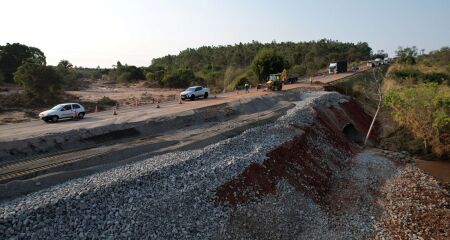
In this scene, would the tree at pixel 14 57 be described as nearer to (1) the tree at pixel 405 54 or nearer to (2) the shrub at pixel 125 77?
(2) the shrub at pixel 125 77

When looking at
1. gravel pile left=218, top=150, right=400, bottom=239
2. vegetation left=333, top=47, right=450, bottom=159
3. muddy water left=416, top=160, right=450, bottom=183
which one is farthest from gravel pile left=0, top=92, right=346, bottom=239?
vegetation left=333, top=47, right=450, bottom=159

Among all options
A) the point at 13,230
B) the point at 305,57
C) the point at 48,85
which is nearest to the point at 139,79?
the point at 305,57

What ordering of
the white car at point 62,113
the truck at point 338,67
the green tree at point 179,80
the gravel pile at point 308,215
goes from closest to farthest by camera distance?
the gravel pile at point 308,215 → the white car at point 62,113 → the green tree at point 179,80 → the truck at point 338,67

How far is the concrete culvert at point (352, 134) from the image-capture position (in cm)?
4247

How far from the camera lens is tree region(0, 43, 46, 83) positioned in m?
86.3

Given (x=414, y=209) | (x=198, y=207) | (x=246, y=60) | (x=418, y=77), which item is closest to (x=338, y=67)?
(x=418, y=77)

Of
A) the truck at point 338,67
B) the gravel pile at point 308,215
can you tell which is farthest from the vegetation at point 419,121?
the truck at point 338,67

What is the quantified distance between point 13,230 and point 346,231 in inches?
585

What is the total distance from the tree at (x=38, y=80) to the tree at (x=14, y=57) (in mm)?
34366

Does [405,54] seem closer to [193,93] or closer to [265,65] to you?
[265,65]

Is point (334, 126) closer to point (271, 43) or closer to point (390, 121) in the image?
point (390, 121)

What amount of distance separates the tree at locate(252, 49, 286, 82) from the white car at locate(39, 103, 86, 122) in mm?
40778

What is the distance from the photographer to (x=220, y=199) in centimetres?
1961

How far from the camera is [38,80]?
52969 millimetres
